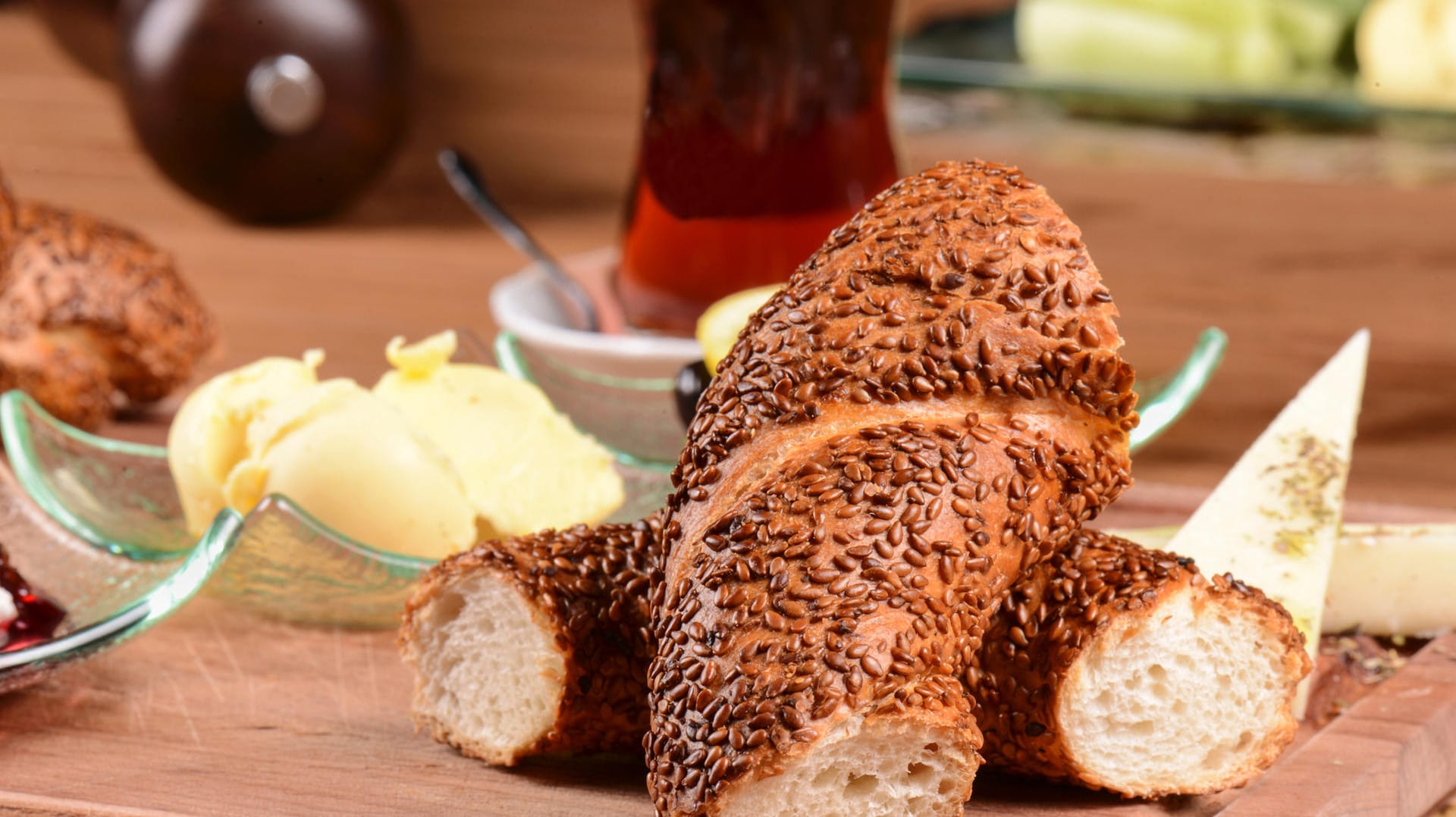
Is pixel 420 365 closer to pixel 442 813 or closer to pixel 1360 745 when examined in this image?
pixel 442 813

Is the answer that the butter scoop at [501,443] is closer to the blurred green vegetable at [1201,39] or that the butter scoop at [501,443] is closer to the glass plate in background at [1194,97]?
the glass plate in background at [1194,97]

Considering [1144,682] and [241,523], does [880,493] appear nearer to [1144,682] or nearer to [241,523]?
[1144,682]

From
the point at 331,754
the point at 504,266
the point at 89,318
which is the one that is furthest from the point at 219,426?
the point at 504,266

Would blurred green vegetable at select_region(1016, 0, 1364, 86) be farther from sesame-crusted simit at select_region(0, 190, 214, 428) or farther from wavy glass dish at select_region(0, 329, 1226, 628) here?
sesame-crusted simit at select_region(0, 190, 214, 428)

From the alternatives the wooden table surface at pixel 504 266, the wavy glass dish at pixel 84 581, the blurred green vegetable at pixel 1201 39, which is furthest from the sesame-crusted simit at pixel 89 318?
the blurred green vegetable at pixel 1201 39

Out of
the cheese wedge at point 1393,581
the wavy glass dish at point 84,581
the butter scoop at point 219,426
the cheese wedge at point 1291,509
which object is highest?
the cheese wedge at point 1291,509

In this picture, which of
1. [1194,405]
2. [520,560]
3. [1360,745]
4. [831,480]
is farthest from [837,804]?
[1194,405]
